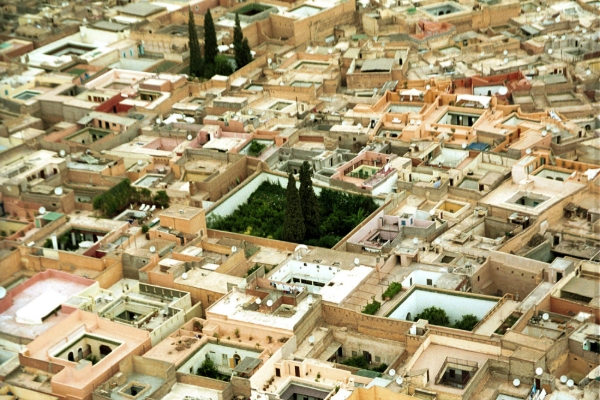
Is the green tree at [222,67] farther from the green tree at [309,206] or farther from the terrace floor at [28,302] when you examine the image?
the terrace floor at [28,302]

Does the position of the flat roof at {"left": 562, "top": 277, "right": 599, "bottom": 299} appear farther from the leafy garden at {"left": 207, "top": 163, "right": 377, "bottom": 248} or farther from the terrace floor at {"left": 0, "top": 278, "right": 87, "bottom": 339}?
the terrace floor at {"left": 0, "top": 278, "right": 87, "bottom": 339}

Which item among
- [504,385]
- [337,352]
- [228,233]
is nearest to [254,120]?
[228,233]

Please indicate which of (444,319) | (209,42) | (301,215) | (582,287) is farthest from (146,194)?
(582,287)

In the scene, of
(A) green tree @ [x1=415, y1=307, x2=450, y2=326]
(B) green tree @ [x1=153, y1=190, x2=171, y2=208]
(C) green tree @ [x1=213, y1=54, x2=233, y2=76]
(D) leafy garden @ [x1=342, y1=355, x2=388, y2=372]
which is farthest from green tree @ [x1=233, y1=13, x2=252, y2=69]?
(D) leafy garden @ [x1=342, y1=355, x2=388, y2=372]

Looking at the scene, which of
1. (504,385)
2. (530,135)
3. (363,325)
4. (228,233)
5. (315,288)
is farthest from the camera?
(530,135)

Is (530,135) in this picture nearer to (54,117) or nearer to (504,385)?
(504,385)
